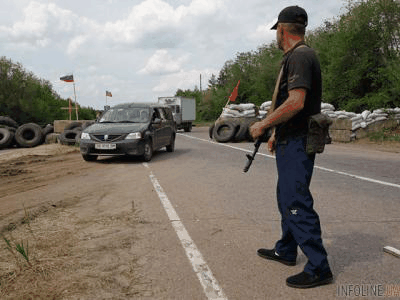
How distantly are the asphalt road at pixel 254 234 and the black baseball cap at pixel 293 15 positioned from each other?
1.98 metres

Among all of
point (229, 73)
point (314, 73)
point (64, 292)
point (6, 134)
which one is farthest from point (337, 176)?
point (229, 73)

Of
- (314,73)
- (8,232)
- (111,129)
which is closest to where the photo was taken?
(314,73)

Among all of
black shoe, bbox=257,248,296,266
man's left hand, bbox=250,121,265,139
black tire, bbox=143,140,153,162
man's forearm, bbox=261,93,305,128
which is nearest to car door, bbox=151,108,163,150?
black tire, bbox=143,140,153,162

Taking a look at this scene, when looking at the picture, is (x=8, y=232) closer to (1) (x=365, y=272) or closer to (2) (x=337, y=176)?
(1) (x=365, y=272)

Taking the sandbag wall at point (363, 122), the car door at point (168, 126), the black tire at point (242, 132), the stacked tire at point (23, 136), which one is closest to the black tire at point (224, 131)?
the black tire at point (242, 132)

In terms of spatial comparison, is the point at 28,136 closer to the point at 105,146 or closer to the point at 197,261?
the point at 105,146

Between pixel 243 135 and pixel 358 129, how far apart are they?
18.1 ft

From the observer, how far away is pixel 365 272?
3.19 metres

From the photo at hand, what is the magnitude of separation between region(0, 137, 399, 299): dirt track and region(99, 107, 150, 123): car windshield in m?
4.00

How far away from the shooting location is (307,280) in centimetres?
A: 290

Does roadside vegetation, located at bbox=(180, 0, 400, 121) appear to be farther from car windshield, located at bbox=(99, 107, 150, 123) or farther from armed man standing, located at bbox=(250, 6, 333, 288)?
armed man standing, located at bbox=(250, 6, 333, 288)

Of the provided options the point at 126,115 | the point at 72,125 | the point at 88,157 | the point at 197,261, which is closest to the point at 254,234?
the point at 197,261

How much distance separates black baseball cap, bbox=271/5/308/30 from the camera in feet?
9.36

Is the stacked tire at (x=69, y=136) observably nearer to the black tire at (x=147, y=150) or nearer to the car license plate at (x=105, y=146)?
the car license plate at (x=105, y=146)
